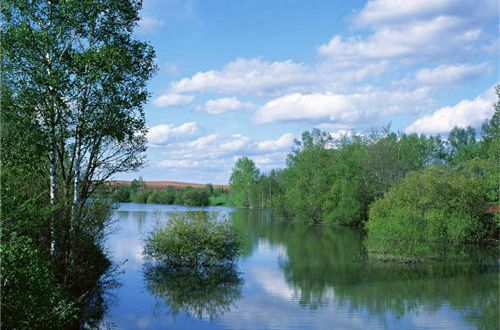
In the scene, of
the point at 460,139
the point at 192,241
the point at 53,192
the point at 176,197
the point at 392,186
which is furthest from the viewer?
the point at 176,197

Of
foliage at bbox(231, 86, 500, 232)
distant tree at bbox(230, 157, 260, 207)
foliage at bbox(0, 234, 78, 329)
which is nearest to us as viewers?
foliage at bbox(0, 234, 78, 329)

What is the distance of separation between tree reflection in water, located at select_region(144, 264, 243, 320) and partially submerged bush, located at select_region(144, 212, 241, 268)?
0.54m

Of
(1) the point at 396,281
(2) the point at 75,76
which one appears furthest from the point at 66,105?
(1) the point at 396,281

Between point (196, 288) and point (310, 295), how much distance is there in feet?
16.3

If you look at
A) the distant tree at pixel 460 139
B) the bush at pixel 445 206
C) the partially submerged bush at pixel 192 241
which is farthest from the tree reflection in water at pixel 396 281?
the distant tree at pixel 460 139

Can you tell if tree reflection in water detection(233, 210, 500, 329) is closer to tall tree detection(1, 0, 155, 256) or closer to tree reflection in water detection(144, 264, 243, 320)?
tree reflection in water detection(144, 264, 243, 320)

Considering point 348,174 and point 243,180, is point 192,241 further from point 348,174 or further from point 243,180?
point 243,180

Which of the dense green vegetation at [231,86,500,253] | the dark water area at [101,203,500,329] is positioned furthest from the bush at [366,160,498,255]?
the dark water area at [101,203,500,329]

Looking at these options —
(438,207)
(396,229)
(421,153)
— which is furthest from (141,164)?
(421,153)

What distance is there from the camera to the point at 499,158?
38.9m

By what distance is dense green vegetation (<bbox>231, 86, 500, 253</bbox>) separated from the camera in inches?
1542

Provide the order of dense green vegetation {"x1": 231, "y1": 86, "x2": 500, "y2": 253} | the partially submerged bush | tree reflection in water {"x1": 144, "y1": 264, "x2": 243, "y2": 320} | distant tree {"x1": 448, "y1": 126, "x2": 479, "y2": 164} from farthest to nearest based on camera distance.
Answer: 1. distant tree {"x1": 448, "y1": 126, "x2": 479, "y2": 164}
2. dense green vegetation {"x1": 231, "y1": 86, "x2": 500, "y2": 253}
3. the partially submerged bush
4. tree reflection in water {"x1": 144, "y1": 264, "x2": 243, "y2": 320}

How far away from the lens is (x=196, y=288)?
23.1 m

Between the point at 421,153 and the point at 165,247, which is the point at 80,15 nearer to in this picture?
the point at 165,247
